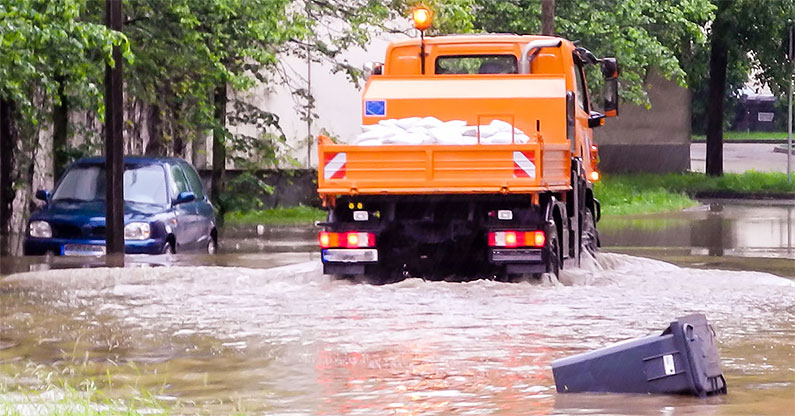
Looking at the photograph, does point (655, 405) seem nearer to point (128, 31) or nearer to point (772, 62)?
point (128, 31)

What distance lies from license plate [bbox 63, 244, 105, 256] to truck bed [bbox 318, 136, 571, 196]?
17.3ft

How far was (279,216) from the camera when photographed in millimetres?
33906

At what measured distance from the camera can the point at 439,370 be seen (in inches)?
367

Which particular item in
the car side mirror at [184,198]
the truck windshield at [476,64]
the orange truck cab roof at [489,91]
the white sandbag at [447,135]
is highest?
the truck windshield at [476,64]

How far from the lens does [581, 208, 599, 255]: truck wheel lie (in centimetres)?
1706

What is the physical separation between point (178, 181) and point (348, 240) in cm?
591

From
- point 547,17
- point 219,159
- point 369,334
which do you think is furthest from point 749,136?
point 369,334

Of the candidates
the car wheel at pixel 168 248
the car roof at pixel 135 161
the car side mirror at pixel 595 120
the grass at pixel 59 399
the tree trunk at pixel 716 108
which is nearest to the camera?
the grass at pixel 59 399

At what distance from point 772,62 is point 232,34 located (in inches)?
915

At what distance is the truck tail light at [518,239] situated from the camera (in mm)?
14070

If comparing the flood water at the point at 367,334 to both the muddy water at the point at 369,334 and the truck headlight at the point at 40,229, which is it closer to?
the muddy water at the point at 369,334

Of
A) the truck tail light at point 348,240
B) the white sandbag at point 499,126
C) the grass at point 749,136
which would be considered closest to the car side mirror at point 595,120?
the white sandbag at point 499,126

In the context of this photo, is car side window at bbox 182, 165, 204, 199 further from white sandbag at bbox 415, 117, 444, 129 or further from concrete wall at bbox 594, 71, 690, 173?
concrete wall at bbox 594, 71, 690, 173

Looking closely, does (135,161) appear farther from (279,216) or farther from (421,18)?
(279,216)
